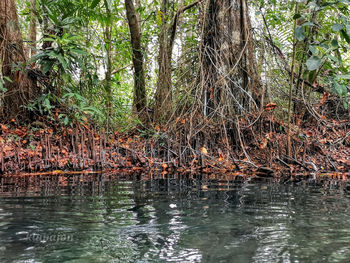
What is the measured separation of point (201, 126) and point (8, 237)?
11.5ft

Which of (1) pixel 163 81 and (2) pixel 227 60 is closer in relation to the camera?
(2) pixel 227 60

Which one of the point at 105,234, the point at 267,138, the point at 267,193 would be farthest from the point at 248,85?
the point at 105,234

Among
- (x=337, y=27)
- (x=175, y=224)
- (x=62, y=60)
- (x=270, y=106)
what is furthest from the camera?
(x=270, y=106)

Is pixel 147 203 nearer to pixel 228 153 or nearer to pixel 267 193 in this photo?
pixel 267 193

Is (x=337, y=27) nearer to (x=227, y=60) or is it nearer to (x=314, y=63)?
(x=314, y=63)

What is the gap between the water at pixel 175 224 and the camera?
1.16 meters

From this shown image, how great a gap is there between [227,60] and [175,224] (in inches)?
152

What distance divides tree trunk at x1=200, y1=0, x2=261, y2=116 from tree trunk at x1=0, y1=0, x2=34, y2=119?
2665 millimetres

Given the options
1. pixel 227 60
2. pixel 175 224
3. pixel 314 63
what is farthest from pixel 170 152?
pixel 175 224

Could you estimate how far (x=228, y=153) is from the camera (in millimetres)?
4379

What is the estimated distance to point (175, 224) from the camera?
155 centimetres

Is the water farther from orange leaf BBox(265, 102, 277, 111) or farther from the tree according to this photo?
the tree

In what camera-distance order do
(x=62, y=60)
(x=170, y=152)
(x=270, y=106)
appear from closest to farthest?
(x=62, y=60)
(x=170, y=152)
(x=270, y=106)

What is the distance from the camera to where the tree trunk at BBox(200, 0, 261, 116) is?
485 cm
